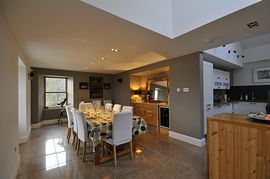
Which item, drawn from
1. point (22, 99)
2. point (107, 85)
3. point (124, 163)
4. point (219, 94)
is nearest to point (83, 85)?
point (107, 85)

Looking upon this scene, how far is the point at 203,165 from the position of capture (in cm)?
233

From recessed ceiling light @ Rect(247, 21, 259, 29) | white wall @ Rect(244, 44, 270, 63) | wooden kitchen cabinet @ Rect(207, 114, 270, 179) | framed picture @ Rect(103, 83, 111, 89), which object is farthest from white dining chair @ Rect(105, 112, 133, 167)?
white wall @ Rect(244, 44, 270, 63)

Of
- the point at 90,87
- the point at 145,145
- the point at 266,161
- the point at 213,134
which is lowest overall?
the point at 145,145

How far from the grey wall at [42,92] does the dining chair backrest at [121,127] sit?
4.43m

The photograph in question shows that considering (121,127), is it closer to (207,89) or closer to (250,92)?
(207,89)

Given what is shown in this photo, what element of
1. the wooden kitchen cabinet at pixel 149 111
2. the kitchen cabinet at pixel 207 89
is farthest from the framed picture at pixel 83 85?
the kitchen cabinet at pixel 207 89

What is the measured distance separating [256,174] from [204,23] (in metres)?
2.02

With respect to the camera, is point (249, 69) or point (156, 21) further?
point (249, 69)

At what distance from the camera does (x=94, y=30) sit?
215 centimetres

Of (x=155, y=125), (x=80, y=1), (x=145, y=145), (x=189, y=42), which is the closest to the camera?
(x=80, y=1)

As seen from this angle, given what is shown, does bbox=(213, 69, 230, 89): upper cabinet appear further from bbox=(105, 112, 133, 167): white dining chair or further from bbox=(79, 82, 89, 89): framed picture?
bbox=(79, 82, 89, 89): framed picture

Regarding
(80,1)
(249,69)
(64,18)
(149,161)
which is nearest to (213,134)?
(149,161)

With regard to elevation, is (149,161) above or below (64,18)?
below

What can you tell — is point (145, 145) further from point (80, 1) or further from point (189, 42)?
point (80, 1)
